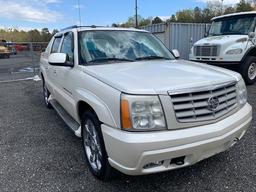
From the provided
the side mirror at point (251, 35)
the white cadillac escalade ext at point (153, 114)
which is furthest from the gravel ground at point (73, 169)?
the side mirror at point (251, 35)

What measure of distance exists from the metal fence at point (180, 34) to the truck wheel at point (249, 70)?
5912mm

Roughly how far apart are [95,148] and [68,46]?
1.94m

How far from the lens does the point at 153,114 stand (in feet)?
7.72

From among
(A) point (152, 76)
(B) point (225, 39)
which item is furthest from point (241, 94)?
(B) point (225, 39)

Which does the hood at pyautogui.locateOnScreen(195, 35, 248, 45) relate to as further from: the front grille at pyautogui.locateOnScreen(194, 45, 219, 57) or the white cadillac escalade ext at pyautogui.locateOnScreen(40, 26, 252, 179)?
the white cadillac escalade ext at pyautogui.locateOnScreen(40, 26, 252, 179)

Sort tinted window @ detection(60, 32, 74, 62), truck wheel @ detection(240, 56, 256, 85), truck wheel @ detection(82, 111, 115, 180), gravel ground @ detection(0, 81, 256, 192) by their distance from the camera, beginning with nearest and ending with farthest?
truck wheel @ detection(82, 111, 115, 180) → gravel ground @ detection(0, 81, 256, 192) → tinted window @ detection(60, 32, 74, 62) → truck wheel @ detection(240, 56, 256, 85)

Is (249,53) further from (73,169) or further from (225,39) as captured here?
(73,169)

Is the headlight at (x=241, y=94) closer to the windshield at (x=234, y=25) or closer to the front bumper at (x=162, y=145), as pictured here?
the front bumper at (x=162, y=145)

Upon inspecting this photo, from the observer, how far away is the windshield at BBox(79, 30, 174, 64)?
3.59m

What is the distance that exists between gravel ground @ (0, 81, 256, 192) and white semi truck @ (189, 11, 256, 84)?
4.19 metres

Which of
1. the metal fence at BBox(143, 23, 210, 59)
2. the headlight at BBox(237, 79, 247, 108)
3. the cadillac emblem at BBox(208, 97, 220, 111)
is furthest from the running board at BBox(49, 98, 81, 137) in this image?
the metal fence at BBox(143, 23, 210, 59)

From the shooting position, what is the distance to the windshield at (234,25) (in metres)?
8.62

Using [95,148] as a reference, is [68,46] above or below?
above

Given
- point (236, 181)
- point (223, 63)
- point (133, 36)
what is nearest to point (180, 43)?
point (223, 63)
